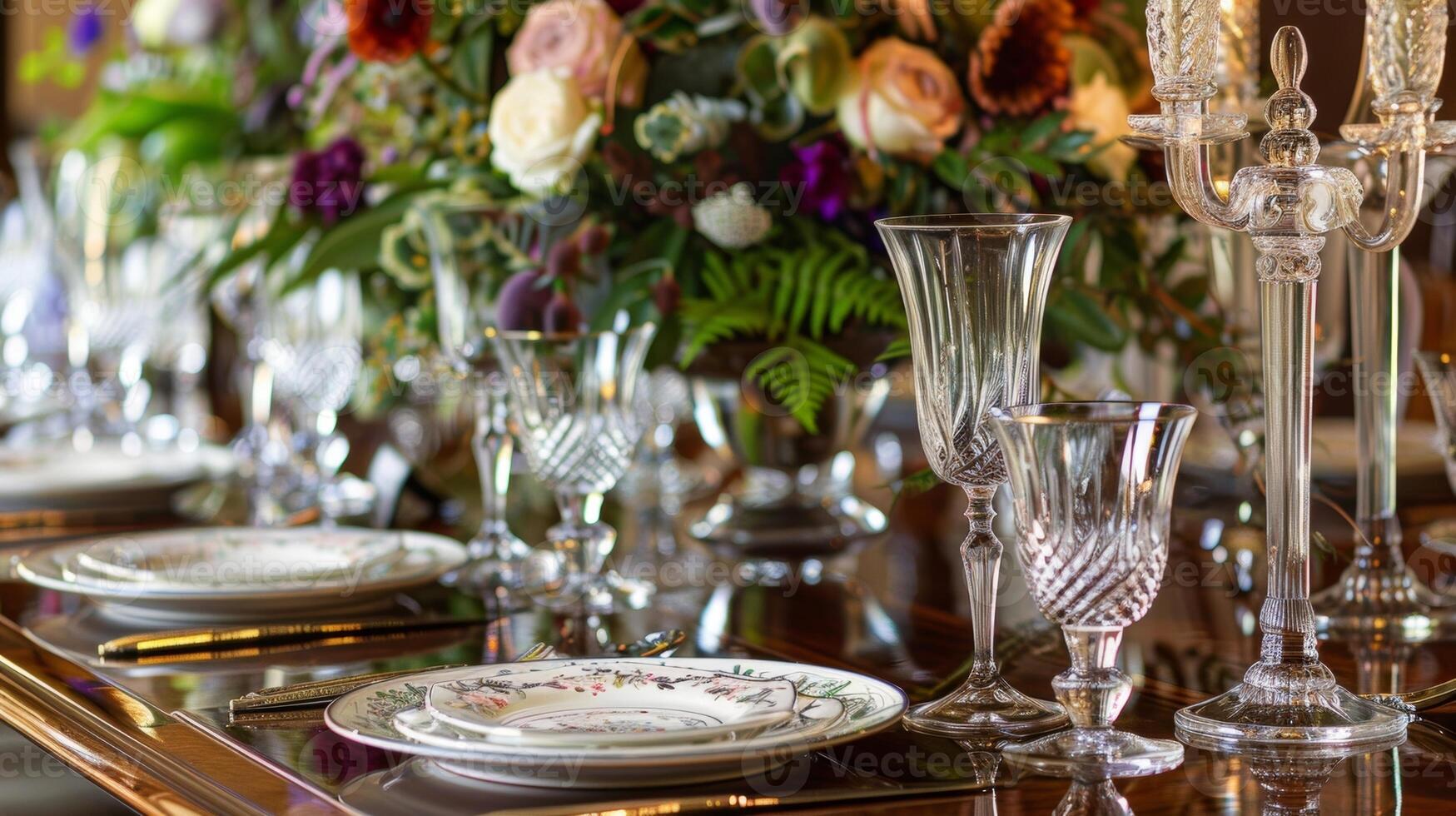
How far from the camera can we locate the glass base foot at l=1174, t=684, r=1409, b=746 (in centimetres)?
73

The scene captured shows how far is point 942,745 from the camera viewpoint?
0.75 m

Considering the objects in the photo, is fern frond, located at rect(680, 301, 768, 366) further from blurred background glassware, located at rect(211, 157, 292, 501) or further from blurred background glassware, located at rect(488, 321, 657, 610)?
blurred background glassware, located at rect(211, 157, 292, 501)

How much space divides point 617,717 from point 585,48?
2.36 feet

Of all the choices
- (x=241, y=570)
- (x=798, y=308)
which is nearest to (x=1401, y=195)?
(x=798, y=308)

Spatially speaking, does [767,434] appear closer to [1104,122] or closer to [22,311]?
[1104,122]

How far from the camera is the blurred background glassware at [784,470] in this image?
1.33 meters

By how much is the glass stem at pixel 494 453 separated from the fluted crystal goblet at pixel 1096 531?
2.08 feet

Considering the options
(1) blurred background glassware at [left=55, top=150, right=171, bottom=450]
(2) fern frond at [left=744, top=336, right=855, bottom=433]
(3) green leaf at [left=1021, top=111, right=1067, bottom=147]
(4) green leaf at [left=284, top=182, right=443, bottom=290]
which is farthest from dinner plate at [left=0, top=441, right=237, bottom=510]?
(3) green leaf at [left=1021, top=111, right=1067, bottom=147]

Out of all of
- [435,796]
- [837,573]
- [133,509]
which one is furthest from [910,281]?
[133,509]

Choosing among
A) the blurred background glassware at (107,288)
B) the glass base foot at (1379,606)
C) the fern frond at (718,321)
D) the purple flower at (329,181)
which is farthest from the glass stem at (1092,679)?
the blurred background glassware at (107,288)

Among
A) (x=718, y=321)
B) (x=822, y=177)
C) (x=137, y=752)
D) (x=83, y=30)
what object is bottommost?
(x=137, y=752)

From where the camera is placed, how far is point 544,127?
1286 mm

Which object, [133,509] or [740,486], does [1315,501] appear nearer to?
[740,486]

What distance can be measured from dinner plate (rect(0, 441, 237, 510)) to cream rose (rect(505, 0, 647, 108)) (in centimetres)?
61
